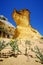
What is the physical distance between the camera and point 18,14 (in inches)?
1181

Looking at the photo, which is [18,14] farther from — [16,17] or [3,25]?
[3,25]

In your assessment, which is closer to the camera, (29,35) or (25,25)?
(29,35)

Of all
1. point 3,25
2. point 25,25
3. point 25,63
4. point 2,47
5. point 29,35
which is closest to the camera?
point 25,63

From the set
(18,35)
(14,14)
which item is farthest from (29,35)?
(14,14)

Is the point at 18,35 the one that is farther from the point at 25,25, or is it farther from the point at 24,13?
the point at 24,13

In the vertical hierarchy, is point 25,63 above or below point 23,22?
below

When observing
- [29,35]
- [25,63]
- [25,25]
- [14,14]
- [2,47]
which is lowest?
[25,63]

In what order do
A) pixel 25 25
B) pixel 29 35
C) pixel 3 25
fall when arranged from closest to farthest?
1. pixel 29 35
2. pixel 25 25
3. pixel 3 25

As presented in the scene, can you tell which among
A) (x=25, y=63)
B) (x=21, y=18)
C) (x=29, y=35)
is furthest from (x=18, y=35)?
(x=25, y=63)

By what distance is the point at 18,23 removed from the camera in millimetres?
29625

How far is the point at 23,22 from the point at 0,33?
2026cm

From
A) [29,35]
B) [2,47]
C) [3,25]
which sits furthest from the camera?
[3,25]

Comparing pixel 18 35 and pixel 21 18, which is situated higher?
pixel 21 18

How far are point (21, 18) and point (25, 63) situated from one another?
23.5 meters
